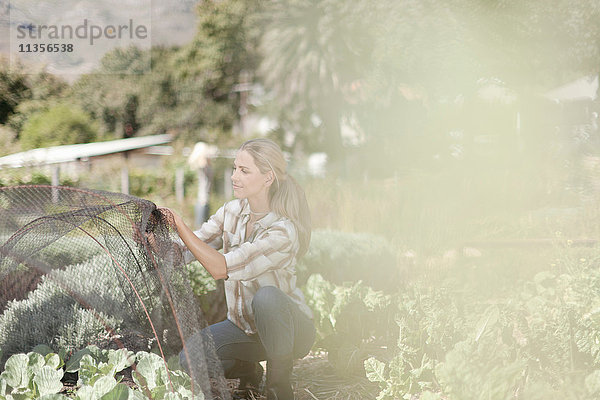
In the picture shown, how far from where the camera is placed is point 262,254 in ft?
6.72

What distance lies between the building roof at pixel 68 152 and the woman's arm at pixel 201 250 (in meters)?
6.79

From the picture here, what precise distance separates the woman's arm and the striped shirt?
4cm

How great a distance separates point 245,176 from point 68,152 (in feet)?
48.0

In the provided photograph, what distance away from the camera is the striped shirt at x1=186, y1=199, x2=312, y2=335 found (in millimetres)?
2023

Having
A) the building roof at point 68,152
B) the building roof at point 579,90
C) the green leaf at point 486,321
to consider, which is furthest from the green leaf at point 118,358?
the building roof at point 579,90

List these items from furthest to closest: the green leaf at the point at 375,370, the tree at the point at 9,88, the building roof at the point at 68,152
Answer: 1. the tree at the point at 9,88
2. the building roof at the point at 68,152
3. the green leaf at the point at 375,370

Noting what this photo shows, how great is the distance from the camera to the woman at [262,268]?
2045 millimetres

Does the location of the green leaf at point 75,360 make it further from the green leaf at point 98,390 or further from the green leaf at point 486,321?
the green leaf at point 486,321

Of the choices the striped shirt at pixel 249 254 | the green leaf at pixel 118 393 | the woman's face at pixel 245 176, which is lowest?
the green leaf at pixel 118 393

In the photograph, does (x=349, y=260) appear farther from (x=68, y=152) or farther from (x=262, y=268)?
(x=68, y=152)

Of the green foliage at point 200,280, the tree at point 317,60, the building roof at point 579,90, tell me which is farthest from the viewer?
the tree at point 317,60

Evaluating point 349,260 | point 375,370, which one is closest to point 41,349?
point 375,370

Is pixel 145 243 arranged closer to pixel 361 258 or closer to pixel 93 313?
pixel 93 313

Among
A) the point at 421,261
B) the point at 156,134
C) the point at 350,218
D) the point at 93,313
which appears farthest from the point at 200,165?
the point at 156,134
